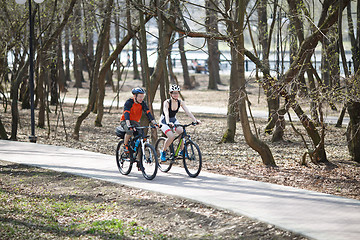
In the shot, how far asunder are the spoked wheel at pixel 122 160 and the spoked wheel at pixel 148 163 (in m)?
0.53

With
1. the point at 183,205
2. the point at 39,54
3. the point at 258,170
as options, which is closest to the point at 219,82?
the point at 39,54

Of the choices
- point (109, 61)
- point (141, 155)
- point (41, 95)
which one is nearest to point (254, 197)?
point (141, 155)

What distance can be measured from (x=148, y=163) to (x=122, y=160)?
0.94 meters

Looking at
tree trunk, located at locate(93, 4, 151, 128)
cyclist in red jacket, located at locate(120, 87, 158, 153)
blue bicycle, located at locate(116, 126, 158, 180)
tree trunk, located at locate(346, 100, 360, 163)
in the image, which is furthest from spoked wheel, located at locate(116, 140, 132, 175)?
tree trunk, located at locate(93, 4, 151, 128)

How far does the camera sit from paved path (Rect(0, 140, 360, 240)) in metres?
6.66

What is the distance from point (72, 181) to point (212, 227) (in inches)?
155

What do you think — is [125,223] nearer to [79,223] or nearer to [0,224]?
[79,223]

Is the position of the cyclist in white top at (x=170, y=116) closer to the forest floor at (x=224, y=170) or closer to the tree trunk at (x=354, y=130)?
the forest floor at (x=224, y=170)

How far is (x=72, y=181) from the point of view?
10.1 meters

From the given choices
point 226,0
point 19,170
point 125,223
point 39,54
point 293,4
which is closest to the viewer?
point 125,223

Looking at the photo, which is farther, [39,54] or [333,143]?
[39,54]

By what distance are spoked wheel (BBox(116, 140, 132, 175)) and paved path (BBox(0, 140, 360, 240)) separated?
0.12m

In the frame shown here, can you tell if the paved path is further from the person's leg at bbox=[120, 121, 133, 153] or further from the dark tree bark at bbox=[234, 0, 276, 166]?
the dark tree bark at bbox=[234, 0, 276, 166]

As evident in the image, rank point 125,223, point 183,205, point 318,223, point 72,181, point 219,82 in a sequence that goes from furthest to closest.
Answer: point 219,82, point 72,181, point 183,205, point 125,223, point 318,223
